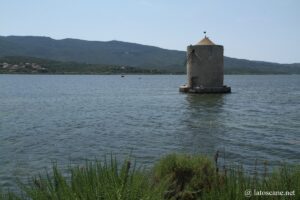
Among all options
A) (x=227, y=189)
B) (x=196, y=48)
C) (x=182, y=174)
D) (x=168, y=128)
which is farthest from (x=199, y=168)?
(x=196, y=48)

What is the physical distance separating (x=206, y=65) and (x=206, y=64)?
0.12m

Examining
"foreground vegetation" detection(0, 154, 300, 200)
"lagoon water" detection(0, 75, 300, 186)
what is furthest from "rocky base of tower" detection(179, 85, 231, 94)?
"foreground vegetation" detection(0, 154, 300, 200)

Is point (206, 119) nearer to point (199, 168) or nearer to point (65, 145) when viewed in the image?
point (65, 145)

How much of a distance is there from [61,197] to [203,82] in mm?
48160

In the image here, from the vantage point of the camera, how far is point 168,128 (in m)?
24.8

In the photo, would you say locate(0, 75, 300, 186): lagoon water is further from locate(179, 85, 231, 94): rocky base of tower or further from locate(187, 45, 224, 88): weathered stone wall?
locate(187, 45, 224, 88): weathered stone wall

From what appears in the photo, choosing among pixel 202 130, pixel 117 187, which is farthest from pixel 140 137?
pixel 117 187

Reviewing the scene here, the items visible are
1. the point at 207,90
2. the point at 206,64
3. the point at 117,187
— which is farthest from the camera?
the point at 207,90

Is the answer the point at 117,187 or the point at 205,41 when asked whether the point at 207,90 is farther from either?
the point at 117,187

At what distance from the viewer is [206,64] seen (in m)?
50.8

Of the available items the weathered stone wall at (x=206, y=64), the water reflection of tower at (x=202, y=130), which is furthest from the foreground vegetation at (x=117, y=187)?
the weathered stone wall at (x=206, y=64)

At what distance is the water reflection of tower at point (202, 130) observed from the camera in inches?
711

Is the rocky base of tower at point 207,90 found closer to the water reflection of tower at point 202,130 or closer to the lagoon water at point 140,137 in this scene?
the water reflection of tower at point 202,130

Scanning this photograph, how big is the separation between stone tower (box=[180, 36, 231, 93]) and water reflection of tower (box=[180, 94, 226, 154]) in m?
12.1
